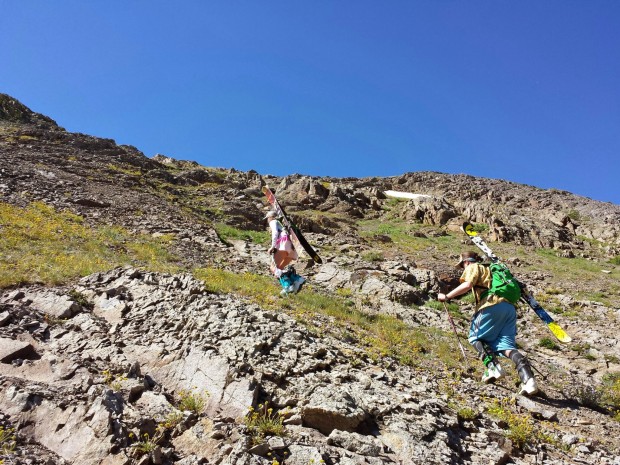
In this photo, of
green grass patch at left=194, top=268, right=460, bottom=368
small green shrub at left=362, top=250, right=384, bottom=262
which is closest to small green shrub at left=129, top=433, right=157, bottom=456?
green grass patch at left=194, top=268, right=460, bottom=368

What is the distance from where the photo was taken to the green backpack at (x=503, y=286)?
5961 mm

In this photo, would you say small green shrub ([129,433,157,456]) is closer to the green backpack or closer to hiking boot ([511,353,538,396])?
hiking boot ([511,353,538,396])

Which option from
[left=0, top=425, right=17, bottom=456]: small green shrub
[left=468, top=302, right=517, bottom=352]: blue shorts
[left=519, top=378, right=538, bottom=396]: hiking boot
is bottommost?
[left=0, top=425, right=17, bottom=456]: small green shrub

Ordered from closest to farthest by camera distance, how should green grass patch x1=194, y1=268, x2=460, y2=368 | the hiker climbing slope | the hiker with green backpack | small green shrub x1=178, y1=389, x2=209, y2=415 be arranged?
small green shrub x1=178, y1=389, x2=209, y2=415, the hiker with green backpack, green grass patch x1=194, y1=268, x2=460, y2=368, the hiker climbing slope

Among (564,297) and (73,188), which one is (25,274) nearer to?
(73,188)

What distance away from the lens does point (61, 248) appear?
1115cm

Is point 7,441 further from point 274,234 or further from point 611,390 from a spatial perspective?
point 611,390

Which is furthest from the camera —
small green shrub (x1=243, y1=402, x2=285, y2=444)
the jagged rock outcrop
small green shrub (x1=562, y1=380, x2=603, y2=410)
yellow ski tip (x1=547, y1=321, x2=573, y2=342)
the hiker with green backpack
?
yellow ski tip (x1=547, y1=321, x2=573, y2=342)

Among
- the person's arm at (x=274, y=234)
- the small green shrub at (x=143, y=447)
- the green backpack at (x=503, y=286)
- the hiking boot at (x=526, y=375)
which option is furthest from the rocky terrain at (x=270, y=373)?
the green backpack at (x=503, y=286)

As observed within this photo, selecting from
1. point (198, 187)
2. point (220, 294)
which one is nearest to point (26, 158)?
point (198, 187)

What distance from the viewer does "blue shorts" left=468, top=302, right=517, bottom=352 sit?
19.4 feet

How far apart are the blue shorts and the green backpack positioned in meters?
0.14

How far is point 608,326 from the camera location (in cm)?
1244

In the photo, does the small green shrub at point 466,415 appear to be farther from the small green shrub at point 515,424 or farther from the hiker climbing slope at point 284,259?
the hiker climbing slope at point 284,259
